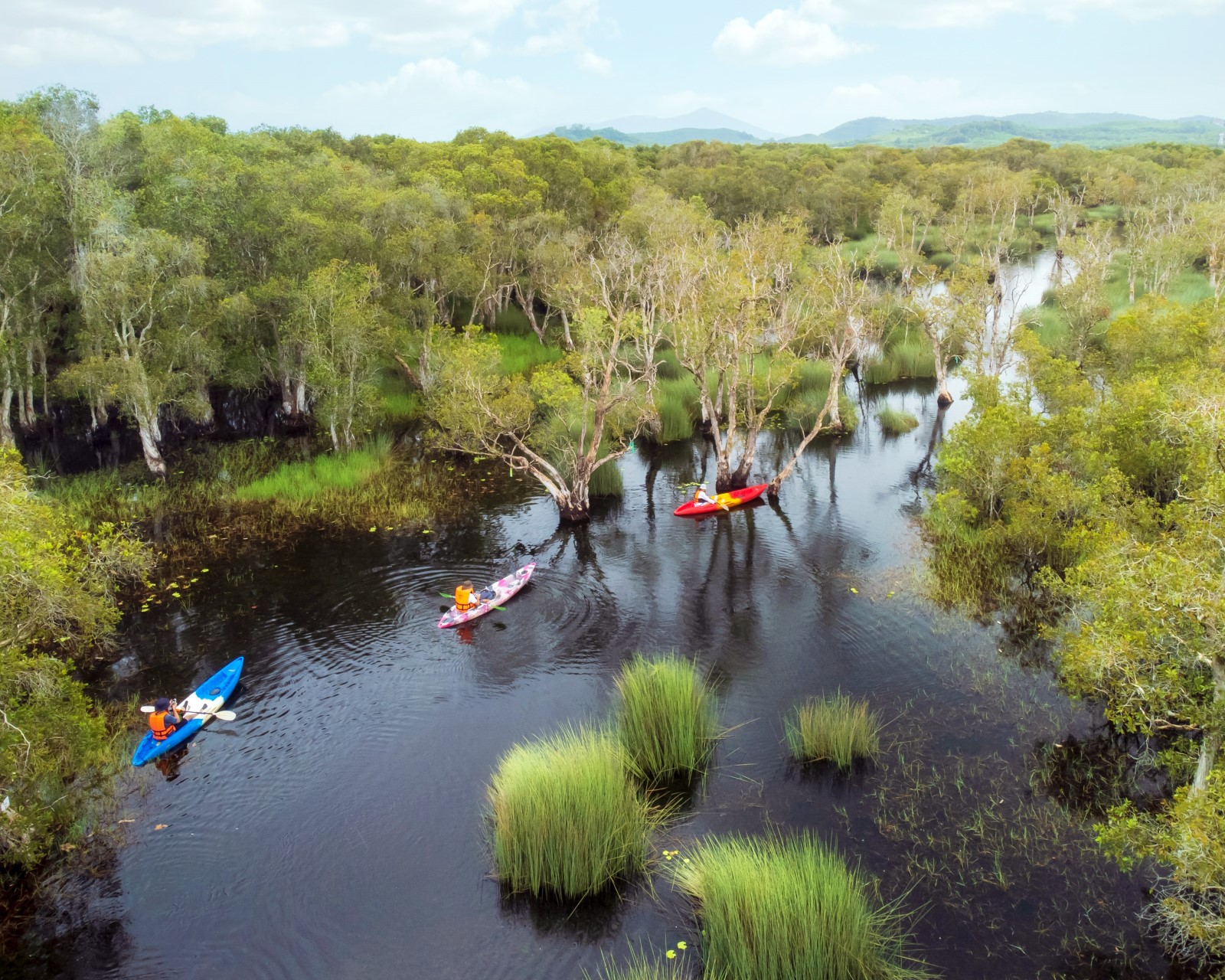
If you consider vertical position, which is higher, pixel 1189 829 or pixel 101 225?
pixel 101 225

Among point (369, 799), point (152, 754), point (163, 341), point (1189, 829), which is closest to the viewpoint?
point (1189, 829)

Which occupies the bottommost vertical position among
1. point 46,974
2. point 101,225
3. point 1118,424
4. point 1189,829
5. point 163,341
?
point 46,974

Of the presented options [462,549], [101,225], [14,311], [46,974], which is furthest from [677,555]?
[14,311]

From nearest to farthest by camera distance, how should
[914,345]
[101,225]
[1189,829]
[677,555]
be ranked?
[1189,829] → [677,555] → [101,225] → [914,345]

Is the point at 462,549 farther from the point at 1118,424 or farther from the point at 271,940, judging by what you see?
the point at 1118,424

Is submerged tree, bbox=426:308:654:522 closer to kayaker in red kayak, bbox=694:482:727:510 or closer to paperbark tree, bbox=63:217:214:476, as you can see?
kayaker in red kayak, bbox=694:482:727:510

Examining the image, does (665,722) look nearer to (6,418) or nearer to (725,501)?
(725,501)

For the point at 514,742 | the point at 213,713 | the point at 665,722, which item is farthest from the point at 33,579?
the point at 665,722

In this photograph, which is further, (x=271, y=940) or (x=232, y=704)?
(x=232, y=704)
